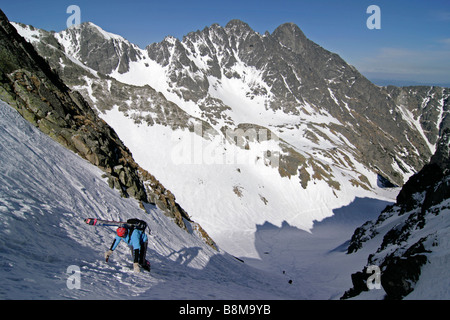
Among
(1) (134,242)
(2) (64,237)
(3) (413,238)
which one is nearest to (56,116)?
(2) (64,237)

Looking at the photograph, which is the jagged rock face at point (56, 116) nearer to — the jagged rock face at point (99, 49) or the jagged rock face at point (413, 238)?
the jagged rock face at point (413, 238)

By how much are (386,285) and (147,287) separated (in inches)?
332

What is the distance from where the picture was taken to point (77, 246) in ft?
32.1

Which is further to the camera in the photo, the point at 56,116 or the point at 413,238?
the point at 56,116

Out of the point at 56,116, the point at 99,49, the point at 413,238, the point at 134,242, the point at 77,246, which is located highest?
the point at 99,49

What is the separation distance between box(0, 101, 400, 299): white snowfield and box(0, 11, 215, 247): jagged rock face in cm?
132

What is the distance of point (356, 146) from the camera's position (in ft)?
538

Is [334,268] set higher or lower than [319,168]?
lower

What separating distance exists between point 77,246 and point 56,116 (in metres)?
12.9

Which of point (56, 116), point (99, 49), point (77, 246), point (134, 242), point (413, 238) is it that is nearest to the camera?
point (134, 242)

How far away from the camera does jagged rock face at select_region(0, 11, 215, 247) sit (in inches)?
698

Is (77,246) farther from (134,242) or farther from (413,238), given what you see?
(413,238)
